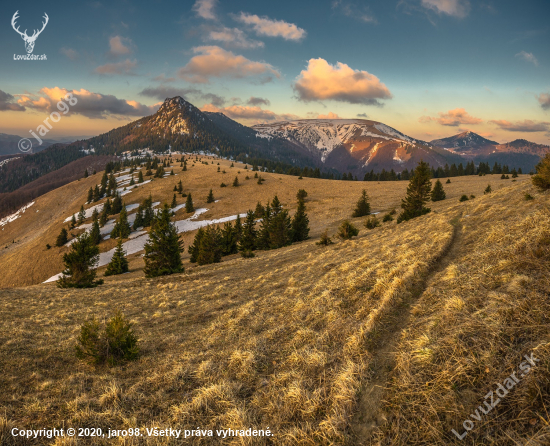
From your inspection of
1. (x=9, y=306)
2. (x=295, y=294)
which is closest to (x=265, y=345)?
(x=295, y=294)

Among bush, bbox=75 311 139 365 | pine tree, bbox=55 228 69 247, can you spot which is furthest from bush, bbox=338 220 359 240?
pine tree, bbox=55 228 69 247

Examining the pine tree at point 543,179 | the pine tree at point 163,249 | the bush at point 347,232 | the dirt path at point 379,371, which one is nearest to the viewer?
the dirt path at point 379,371

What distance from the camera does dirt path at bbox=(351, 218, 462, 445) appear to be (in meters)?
3.64

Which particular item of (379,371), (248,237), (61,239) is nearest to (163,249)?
(248,237)

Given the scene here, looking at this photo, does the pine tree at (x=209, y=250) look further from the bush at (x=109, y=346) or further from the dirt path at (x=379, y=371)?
the dirt path at (x=379, y=371)

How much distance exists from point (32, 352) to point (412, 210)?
1232 inches

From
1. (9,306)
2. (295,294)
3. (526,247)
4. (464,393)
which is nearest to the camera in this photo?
(464,393)

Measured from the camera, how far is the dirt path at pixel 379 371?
3641 millimetres

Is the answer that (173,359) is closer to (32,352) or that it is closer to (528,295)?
(32,352)

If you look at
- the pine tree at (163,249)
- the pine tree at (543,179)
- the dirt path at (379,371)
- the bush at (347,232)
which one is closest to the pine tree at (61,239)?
the pine tree at (163,249)

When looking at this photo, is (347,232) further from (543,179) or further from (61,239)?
(61,239)

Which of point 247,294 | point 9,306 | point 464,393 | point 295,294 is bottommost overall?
point 9,306

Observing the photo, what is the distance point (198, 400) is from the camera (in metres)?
4.57

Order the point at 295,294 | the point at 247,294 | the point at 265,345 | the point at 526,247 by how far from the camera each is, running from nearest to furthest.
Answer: the point at 265,345, the point at 526,247, the point at 295,294, the point at 247,294
